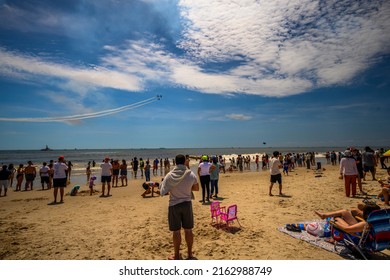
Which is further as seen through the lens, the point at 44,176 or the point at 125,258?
the point at 44,176

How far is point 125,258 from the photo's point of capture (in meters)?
4.61

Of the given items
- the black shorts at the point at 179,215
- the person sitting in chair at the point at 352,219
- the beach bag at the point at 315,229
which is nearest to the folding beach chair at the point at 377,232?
the person sitting in chair at the point at 352,219

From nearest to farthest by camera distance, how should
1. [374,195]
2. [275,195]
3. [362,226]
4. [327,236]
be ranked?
[362,226] < [327,236] < [374,195] < [275,195]

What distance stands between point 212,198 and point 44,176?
11.2 metres

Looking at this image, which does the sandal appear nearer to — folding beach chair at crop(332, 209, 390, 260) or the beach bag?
the beach bag

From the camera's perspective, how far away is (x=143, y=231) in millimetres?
6012

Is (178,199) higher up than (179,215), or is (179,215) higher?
(178,199)

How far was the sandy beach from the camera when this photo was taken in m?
4.67

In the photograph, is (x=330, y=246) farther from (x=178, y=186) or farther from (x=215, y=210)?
(x=178, y=186)

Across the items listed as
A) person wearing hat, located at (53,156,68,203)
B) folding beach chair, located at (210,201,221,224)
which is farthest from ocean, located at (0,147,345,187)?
folding beach chair, located at (210,201,221,224)

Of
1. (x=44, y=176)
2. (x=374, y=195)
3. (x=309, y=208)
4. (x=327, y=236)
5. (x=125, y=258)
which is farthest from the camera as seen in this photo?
(x=44, y=176)

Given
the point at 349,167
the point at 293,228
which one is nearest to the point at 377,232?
the point at 293,228
